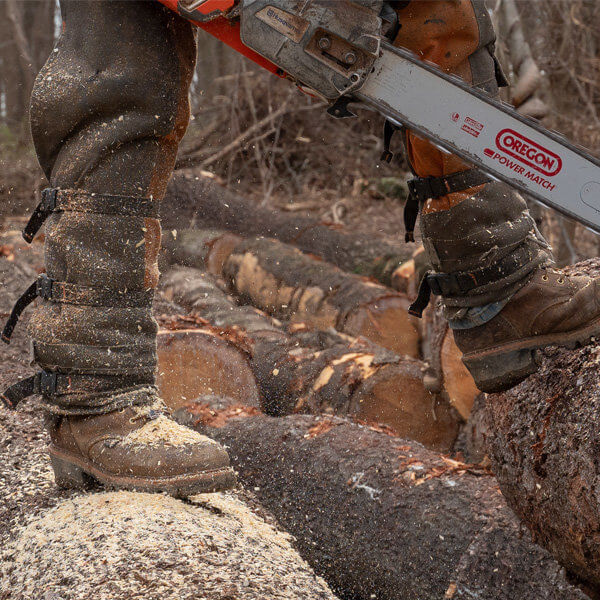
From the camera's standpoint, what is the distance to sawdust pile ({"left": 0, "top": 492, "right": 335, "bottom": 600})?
1.42 m

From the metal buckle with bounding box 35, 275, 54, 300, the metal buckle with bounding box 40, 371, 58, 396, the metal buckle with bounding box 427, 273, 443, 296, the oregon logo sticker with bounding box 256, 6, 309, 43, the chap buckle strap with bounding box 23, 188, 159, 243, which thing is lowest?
the metal buckle with bounding box 40, 371, 58, 396

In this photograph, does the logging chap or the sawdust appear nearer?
the logging chap

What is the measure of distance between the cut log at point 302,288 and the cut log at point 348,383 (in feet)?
2.16

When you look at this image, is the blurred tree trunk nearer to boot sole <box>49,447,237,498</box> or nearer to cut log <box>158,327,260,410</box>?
cut log <box>158,327,260,410</box>

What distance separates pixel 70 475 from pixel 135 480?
0.21 meters

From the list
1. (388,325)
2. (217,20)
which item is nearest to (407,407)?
(388,325)

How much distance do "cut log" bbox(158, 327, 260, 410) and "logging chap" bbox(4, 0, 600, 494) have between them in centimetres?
129

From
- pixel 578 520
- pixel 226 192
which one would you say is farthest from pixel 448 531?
pixel 226 192

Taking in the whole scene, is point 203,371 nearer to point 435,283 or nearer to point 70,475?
point 70,475

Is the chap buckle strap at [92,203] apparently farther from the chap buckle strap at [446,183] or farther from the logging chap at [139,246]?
the chap buckle strap at [446,183]

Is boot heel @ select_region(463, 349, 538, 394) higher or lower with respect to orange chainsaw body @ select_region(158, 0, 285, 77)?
lower

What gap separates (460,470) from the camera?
7.26 feet

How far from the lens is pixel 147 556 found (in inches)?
58.3

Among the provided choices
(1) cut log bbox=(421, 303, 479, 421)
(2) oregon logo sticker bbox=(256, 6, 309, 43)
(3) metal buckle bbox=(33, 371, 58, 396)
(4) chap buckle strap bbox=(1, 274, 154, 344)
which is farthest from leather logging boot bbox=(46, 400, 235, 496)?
(1) cut log bbox=(421, 303, 479, 421)
